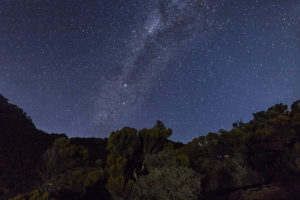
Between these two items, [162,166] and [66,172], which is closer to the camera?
[162,166]

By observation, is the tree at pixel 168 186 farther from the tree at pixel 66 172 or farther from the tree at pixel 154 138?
the tree at pixel 154 138

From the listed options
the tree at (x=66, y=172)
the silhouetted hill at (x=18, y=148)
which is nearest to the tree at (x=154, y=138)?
the tree at (x=66, y=172)

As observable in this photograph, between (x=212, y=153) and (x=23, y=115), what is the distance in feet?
95.9

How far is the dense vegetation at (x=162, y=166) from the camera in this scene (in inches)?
407

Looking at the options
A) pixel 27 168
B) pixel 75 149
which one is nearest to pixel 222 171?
pixel 75 149

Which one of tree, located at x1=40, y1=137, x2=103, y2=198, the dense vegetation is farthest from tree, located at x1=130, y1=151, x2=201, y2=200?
tree, located at x1=40, y1=137, x2=103, y2=198

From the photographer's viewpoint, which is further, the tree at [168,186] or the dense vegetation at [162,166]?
the dense vegetation at [162,166]

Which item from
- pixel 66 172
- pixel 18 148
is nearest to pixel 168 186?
pixel 66 172

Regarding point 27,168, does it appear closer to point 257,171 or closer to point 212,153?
point 212,153

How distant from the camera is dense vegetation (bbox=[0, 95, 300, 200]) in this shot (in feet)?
33.9

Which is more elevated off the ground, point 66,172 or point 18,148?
point 18,148

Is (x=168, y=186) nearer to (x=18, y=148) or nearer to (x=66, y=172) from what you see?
(x=66, y=172)

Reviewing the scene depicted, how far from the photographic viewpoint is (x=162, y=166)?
12.2 m

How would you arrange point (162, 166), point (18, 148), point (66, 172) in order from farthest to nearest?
point (18, 148), point (66, 172), point (162, 166)
